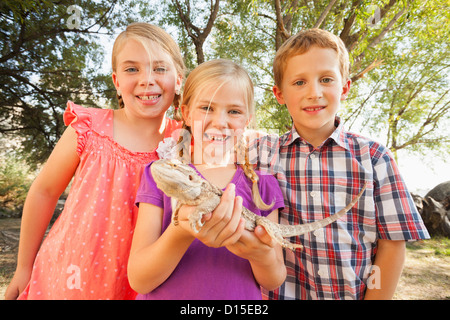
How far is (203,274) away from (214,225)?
37 centimetres

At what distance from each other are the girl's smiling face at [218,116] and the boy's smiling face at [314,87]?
42cm

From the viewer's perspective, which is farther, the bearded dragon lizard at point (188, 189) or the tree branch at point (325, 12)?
the tree branch at point (325, 12)

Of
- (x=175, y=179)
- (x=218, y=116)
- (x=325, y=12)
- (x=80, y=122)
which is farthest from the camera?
(x=325, y=12)

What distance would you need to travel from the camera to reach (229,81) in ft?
6.11

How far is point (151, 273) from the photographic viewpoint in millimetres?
1541

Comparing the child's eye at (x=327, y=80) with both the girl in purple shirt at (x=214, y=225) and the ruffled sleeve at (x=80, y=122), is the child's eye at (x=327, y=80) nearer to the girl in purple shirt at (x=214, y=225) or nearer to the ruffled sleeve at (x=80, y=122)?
the girl in purple shirt at (x=214, y=225)

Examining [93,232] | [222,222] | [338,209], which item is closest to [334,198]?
[338,209]

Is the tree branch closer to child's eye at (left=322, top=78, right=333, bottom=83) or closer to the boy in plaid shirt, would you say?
the boy in plaid shirt

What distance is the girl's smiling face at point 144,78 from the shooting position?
2047 mm

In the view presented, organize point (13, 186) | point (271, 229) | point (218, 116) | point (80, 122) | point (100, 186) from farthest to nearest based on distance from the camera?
1. point (13, 186)
2. point (80, 122)
3. point (100, 186)
4. point (218, 116)
5. point (271, 229)

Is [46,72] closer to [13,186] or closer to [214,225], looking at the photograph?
[13,186]

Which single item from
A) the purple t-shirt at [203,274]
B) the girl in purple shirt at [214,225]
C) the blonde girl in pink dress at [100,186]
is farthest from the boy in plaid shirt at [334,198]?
the blonde girl in pink dress at [100,186]

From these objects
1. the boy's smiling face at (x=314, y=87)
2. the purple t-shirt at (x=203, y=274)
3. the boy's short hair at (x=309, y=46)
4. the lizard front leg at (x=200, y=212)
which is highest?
the boy's short hair at (x=309, y=46)
